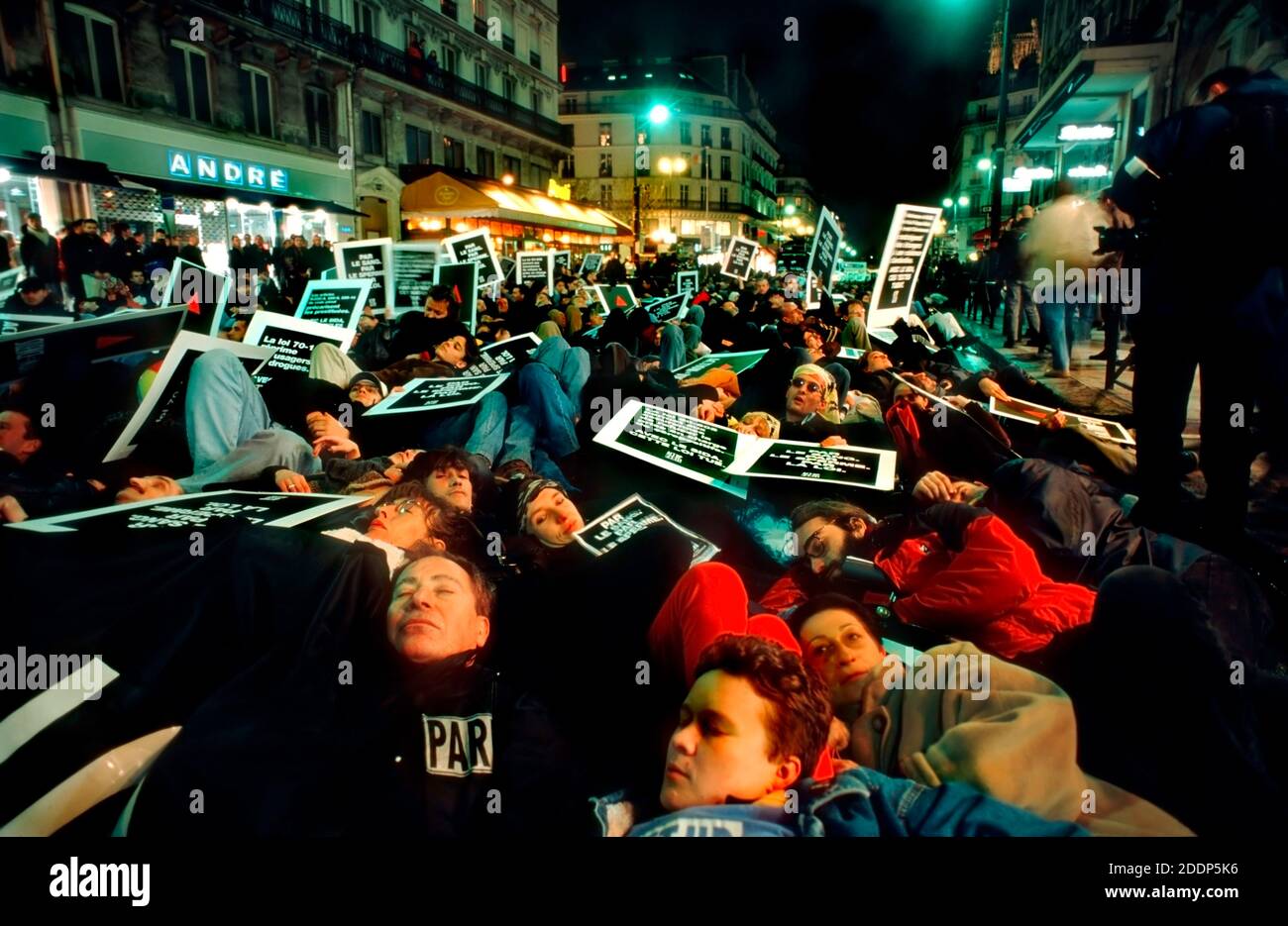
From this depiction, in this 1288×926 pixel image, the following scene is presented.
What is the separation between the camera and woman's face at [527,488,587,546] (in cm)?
350

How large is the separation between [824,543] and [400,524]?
1.81 m

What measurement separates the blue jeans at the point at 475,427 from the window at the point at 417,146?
28.2m

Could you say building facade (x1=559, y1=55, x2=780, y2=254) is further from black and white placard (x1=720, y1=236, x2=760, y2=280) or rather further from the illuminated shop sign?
black and white placard (x1=720, y1=236, x2=760, y2=280)

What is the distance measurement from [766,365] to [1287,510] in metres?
3.72

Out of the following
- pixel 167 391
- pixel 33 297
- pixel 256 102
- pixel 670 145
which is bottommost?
pixel 167 391

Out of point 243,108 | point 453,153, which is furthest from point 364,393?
point 453,153

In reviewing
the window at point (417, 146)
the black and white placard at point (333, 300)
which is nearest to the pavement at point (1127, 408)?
the black and white placard at point (333, 300)

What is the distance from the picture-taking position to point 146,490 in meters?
3.25

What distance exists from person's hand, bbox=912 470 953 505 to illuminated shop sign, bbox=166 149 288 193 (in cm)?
2256

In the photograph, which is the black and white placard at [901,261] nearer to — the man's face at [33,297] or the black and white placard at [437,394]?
the black and white placard at [437,394]

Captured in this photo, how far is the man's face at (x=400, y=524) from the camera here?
125 inches

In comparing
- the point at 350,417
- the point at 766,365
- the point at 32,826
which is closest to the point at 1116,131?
the point at 766,365

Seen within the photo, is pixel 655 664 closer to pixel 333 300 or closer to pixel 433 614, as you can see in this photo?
pixel 433 614
